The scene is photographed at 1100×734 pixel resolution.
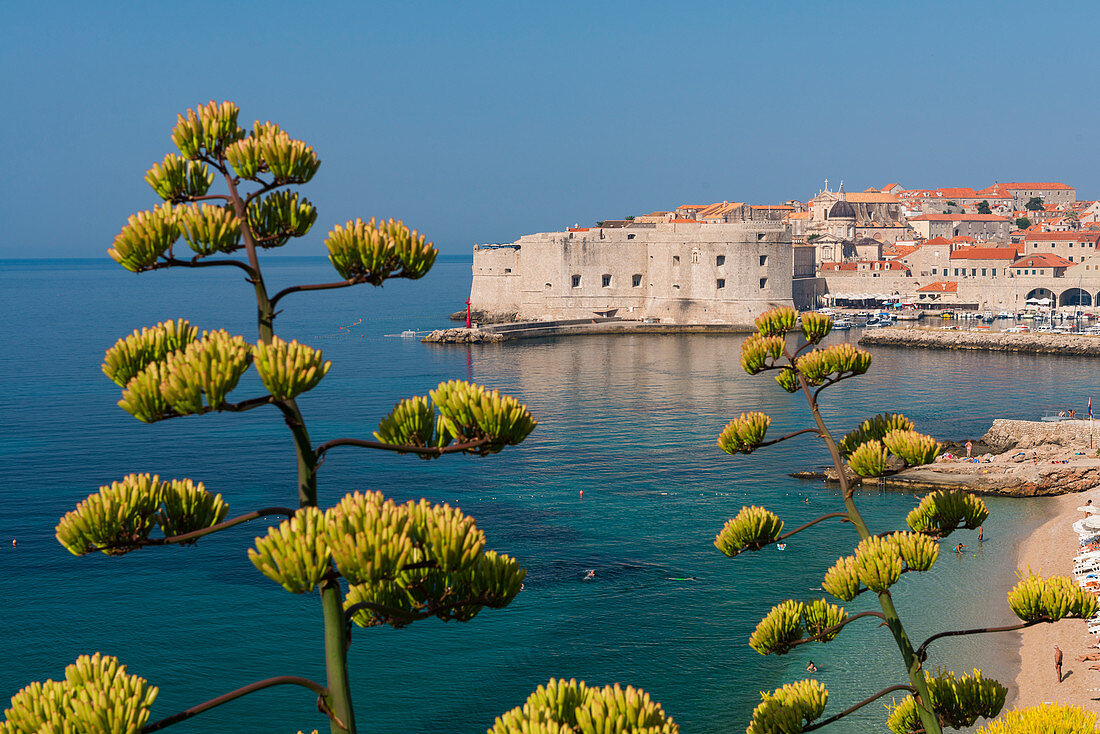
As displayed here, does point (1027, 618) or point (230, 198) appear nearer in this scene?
point (230, 198)

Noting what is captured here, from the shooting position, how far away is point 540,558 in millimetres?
18312

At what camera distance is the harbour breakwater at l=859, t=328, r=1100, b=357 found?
45.6 meters

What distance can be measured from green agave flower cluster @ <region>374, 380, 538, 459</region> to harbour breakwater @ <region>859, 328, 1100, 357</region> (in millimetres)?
47942

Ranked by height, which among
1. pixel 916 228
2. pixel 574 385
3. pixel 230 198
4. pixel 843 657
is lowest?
pixel 843 657

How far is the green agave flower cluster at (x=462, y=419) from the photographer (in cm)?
352

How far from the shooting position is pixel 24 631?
1522cm

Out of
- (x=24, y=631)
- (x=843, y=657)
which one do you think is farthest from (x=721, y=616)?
(x=24, y=631)

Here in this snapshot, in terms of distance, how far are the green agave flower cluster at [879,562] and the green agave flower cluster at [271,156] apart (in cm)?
369

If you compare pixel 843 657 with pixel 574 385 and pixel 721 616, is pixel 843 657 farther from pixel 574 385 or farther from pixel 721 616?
pixel 574 385

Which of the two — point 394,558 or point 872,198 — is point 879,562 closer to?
point 394,558

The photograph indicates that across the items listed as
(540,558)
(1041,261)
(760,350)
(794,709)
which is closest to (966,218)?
(1041,261)

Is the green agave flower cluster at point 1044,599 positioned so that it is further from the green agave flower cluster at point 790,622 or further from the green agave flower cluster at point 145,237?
the green agave flower cluster at point 145,237

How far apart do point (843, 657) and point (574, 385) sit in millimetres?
24454

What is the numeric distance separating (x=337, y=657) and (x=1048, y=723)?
15.3 ft
